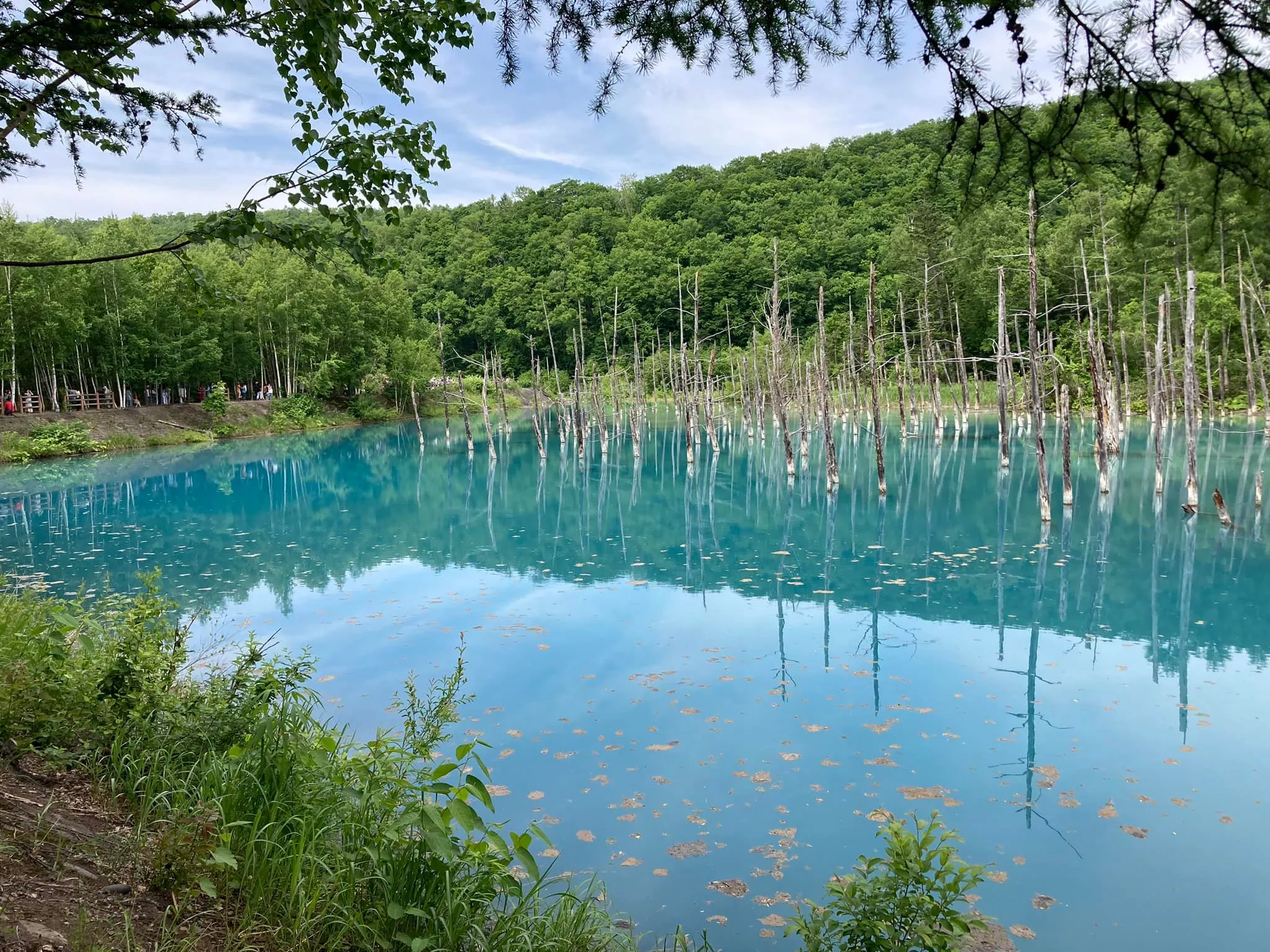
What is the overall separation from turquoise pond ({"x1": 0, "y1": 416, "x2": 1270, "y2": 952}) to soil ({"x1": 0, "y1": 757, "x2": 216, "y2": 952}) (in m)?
2.80

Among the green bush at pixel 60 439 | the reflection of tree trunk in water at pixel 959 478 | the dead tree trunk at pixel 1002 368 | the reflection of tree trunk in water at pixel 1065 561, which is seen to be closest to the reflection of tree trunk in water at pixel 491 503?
the reflection of tree trunk in water at pixel 1065 561

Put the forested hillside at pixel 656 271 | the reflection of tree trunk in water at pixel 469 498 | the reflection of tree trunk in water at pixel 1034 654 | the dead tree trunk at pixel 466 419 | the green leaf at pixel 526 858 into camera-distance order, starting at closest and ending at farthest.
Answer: the green leaf at pixel 526 858 → the forested hillside at pixel 656 271 → the reflection of tree trunk in water at pixel 1034 654 → the reflection of tree trunk in water at pixel 469 498 → the dead tree trunk at pixel 466 419

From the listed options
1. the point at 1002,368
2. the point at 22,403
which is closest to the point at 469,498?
the point at 1002,368

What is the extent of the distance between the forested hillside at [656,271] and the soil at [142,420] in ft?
6.59

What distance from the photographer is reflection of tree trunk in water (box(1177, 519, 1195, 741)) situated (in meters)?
7.85

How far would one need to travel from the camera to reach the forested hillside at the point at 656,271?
4.31 meters

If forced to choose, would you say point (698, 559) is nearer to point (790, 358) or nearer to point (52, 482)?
point (52, 482)

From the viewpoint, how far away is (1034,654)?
951 centimetres

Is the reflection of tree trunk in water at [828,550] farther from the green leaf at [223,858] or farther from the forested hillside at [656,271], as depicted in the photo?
the green leaf at [223,858]

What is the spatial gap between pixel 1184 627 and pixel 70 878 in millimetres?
12113

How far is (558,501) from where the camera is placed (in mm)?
23312

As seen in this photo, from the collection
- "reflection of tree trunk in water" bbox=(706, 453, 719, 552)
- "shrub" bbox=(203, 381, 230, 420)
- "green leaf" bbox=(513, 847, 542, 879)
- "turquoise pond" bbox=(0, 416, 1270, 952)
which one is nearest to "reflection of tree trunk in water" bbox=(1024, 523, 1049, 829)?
"turquoise pond" bbox=(0, 416, 1270, 952)

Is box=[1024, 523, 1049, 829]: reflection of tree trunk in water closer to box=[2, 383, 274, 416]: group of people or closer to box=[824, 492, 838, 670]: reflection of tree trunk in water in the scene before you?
box=[824, 492, 838, 670]: reflection of tree trunk in water

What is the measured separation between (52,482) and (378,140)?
91.7 ft
